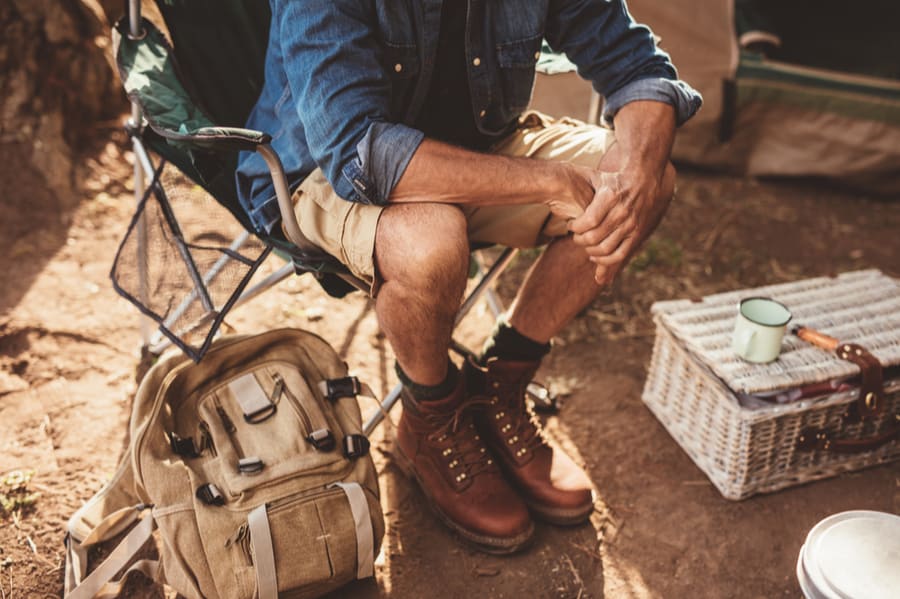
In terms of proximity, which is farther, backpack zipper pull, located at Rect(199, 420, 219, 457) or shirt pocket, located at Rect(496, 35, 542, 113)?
shirt pocket, located at Rect(496, 35, 542, 113)

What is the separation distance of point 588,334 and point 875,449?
1.03 metres

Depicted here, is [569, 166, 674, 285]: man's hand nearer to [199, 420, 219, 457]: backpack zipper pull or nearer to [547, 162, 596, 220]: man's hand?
[547, 162, 596, 220]: man's hand

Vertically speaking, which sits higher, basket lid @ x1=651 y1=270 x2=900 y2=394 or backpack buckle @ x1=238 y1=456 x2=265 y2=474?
backpack buckle @ x1=238 y1=456 x2=265 y2=474

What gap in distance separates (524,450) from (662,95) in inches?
40.4

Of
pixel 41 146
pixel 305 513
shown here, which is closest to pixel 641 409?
pixel 305 513

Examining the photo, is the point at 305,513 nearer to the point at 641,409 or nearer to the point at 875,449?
the point at 641,409

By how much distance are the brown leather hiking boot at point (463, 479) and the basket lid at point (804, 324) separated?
26.7 inches

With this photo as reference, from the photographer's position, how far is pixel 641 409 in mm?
2641

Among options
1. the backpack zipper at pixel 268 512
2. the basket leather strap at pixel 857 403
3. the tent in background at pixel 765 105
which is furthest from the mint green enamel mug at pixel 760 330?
the tent in background at pixel 765 105

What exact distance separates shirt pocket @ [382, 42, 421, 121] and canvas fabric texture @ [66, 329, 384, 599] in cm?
66

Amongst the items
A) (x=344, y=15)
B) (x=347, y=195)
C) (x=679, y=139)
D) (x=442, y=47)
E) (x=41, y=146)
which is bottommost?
(x=679, y=139)

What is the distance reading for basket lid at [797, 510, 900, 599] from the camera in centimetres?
157

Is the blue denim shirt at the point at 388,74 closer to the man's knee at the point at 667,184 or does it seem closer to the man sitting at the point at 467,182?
the man sitting at the point at 467,182

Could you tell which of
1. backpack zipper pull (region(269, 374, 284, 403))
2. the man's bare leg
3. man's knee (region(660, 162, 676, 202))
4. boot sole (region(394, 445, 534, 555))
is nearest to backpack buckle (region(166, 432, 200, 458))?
backpack zipper pull (region(269, 374, 284, 403))
